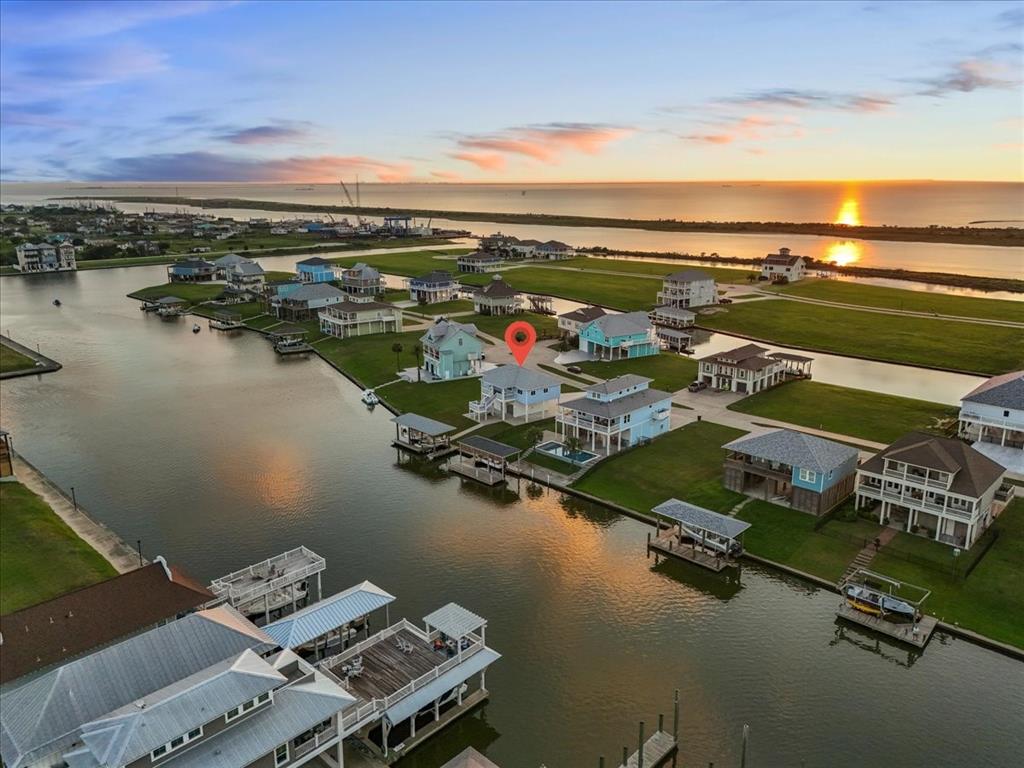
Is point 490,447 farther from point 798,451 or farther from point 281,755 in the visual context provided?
point 281,755

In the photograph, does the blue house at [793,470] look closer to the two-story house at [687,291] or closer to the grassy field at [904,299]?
the two-story house at [687,291]

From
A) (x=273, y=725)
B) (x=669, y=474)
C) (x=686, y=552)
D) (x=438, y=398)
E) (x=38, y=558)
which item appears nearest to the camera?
(x=273, y=725)

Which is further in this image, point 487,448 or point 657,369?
point 657,369

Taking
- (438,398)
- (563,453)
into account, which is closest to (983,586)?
(563,453)

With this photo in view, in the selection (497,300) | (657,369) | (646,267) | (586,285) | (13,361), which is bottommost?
(13,361)

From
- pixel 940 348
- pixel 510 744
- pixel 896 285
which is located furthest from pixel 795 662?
pixel 896 285

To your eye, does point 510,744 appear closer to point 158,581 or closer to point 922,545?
point 158,581
